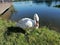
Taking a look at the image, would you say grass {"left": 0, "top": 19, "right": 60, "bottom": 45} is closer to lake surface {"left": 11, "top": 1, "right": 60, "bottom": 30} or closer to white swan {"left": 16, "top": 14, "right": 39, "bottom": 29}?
white swan {"left": 16, "top": 14, "right": 39, "bottom": 29}

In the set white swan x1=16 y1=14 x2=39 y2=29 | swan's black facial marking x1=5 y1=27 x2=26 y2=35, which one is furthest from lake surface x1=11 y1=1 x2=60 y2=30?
swan's black facial marking x1=5 y1=27 x2=26 y2=35

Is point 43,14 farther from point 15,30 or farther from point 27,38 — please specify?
point 27,38

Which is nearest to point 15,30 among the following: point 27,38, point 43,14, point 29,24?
point 27,38

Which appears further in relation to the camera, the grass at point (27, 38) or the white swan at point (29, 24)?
the white swan at point (29, 24)

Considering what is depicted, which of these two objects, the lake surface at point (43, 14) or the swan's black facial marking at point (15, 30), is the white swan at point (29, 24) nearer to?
the swan's black facial marking at point (15, 30)

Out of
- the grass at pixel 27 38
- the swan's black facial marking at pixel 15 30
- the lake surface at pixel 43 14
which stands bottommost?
the lake surface at pixel 43 14

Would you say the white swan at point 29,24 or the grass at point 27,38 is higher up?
the white swan at point 29,24

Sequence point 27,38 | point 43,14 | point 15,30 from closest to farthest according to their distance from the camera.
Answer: point 27,38
point 15,30
point 43,14

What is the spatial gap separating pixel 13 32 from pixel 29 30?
49 centimetres

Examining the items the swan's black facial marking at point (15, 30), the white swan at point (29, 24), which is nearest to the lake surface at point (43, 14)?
the white swan at point (29, 24)

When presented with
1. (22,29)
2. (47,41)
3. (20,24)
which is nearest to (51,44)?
(47,41)

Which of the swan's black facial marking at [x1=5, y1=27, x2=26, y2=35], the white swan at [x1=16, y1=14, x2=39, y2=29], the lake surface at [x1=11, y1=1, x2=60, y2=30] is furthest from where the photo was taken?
the lake surface at [x1=11, y1=1, x2=60, y2=30]

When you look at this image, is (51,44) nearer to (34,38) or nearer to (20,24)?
(34,38)

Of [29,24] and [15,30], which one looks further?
[29,24]
